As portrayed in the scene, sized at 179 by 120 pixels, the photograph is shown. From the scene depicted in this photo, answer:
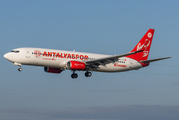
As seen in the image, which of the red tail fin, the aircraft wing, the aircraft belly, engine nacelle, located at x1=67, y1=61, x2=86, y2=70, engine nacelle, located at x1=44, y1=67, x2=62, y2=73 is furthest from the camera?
the red tail fin

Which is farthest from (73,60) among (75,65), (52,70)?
(52,70)

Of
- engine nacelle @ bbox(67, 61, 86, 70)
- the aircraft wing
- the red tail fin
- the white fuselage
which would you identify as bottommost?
engine nacelle @ bbox(67, 61, 86, 70)

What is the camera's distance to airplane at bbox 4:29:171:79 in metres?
55.1

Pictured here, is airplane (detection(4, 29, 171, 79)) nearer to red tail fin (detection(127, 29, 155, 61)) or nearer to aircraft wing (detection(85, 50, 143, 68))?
aircraft wing (detection(85, 50, 143, 68))

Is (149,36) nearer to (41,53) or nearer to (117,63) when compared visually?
(117,63)

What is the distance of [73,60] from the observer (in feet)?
190

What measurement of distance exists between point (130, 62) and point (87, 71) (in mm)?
9098

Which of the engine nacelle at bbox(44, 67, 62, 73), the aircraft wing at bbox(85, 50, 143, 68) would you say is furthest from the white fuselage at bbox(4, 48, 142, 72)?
the engine nacelle at bbox(44, 67, 62, 73)

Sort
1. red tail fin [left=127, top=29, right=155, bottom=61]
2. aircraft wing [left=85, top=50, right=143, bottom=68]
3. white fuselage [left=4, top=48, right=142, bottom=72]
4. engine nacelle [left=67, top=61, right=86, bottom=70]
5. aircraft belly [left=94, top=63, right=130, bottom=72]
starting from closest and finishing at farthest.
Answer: white fuselage [left=4, top=48, right=142, bottom=72] < engine nacelle [left=67, top=61, right=86, bottom=70] < aircraft wing [left=85, top=50, right=143, bottom=68] < aircraft belly [left=94, top=63, right=130, bottom=72] < red tail fin [left=127, top=29, right=155, bottom=61]

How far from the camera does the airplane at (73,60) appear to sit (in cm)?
5506

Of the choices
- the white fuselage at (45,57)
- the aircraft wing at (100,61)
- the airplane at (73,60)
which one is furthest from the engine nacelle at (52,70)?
the aircraft wing at (100,61)

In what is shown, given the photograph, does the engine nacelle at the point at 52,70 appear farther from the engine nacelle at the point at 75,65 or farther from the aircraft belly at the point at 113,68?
the aircraft belly at the point at 113,68

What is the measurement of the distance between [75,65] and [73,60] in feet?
6.45

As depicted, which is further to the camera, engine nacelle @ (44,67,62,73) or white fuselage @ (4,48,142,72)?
engine nacelle @ (44,67,62,73)
